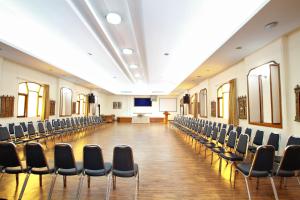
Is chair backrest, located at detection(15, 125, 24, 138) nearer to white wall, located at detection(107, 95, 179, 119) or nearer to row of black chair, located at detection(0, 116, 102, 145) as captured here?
row of black chair, located at detection(0, 116, 102, 145)

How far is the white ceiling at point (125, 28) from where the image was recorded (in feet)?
12.9

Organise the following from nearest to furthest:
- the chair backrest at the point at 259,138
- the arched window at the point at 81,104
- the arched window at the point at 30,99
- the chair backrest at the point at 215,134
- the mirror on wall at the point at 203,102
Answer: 1. the chair backrest at the point at 259,138
2. the chair backrest at the point at 215,134
3. the arched window at the point at 30,99
4. the mirror on wall at the point at 203,102
5. the arched window at the point at 81,104

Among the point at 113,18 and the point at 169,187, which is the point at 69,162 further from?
the point at 113,18

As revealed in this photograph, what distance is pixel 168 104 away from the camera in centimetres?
2142

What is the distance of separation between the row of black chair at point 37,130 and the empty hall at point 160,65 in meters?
0.05

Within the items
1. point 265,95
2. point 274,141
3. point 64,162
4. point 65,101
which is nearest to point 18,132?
point 64,162

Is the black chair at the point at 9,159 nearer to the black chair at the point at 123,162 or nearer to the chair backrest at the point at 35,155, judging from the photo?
the chair backrest at the point at 35,155

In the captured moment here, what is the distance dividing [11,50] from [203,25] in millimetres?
5522

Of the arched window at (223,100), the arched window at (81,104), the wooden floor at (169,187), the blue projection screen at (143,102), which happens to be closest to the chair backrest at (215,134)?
the wooden floor at (169,187)

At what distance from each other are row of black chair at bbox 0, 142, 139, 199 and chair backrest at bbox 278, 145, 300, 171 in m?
2.23

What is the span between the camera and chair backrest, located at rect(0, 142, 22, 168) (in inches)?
115

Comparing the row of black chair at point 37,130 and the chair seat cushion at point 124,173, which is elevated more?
the row of black chair at point 37,130

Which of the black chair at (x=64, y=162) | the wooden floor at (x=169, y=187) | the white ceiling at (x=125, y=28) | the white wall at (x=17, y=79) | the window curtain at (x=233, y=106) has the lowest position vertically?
the wooden floor at (x=169, y=187)

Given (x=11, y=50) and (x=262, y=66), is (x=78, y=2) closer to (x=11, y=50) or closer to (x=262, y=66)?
(x=11, y=50)
